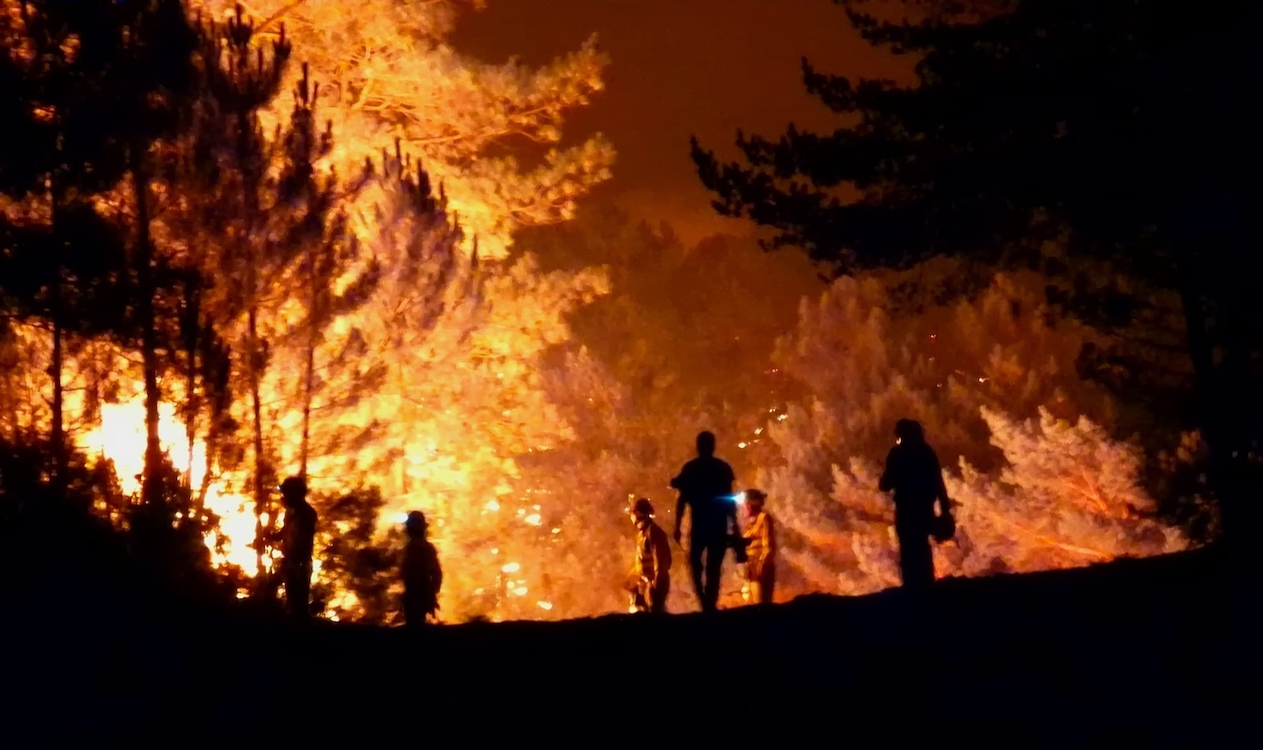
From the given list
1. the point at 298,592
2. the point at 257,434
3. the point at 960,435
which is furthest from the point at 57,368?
the point at 960,435

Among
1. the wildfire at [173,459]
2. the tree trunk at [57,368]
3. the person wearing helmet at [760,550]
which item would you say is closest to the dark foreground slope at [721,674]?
the tree trunk at [57,368]

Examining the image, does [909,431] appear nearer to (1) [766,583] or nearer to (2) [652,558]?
(1) [766,583]

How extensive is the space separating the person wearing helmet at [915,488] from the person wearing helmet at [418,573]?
372 cm

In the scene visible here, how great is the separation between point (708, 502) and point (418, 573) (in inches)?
104

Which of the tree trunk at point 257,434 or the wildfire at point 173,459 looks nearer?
the wildfire at point 173,459

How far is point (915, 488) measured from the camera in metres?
8.62

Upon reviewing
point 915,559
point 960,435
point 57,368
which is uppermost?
point 960,435

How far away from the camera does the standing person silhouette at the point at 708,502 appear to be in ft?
29.4

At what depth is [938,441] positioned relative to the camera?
3253cm

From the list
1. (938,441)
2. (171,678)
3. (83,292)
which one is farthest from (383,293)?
(938,441)

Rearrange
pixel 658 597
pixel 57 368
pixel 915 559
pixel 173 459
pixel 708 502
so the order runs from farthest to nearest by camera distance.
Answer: pixel 173 459 < pixel 658 597 < pixel 57 368 < pixel 708 502 < pixel 915 559

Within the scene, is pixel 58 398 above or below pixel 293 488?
above

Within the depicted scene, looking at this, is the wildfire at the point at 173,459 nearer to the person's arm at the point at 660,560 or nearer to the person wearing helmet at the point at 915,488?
the person's arm at the point at 660,560

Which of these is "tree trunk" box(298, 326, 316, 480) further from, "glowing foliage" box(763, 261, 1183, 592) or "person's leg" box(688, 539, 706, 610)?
"glowing foliage" box(763, 261, 1183, 592)
